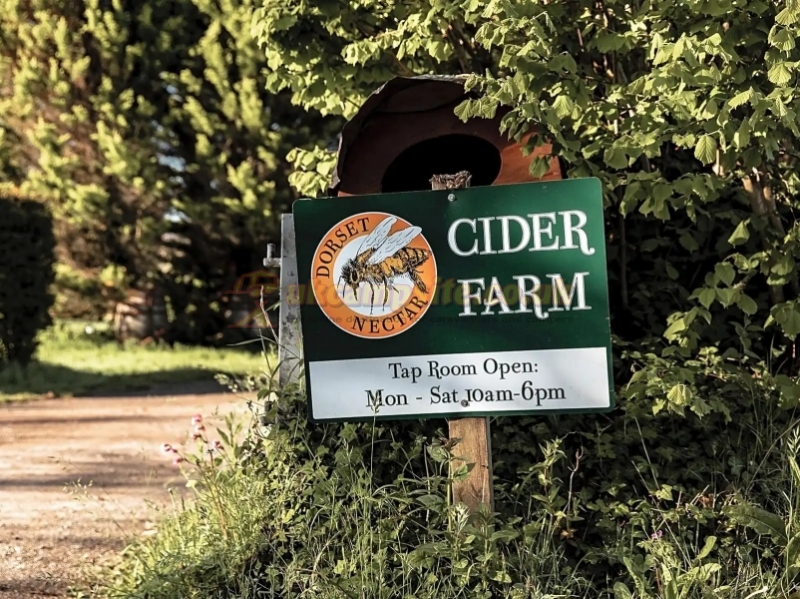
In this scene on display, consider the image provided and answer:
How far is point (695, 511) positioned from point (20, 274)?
8.50 m

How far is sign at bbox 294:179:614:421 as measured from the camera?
3.05 m

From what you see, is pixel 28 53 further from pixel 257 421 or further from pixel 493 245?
pixel 493 245

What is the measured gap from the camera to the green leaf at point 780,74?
10.1ft

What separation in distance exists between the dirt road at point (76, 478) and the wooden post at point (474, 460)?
1.39 meters

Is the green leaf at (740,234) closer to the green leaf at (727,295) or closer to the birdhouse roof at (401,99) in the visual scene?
the green leaf at (727,295)

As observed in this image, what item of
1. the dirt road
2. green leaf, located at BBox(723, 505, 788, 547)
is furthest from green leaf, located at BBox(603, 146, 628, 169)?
the dirt road

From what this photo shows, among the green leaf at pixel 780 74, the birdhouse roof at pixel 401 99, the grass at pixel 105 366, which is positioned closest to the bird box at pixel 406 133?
the birdhouse roof at pixel 401 99

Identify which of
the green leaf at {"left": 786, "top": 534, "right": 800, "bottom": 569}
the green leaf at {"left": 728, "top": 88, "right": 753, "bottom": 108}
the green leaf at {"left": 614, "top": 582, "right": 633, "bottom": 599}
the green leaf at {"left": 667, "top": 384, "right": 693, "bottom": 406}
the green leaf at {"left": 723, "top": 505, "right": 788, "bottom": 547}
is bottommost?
the green leaf at {"left": 614, "top": 582, "right": 633, "bottom": 599}

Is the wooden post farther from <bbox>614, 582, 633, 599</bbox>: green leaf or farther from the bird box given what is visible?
the bird box

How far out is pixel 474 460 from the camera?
3.18m

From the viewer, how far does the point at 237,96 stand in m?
13.5

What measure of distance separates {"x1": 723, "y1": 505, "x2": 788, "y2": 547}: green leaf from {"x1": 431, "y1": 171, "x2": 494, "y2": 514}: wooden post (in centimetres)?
88

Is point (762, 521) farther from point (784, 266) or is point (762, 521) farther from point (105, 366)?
point (105, 366)

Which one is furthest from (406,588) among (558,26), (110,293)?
(110,293)
